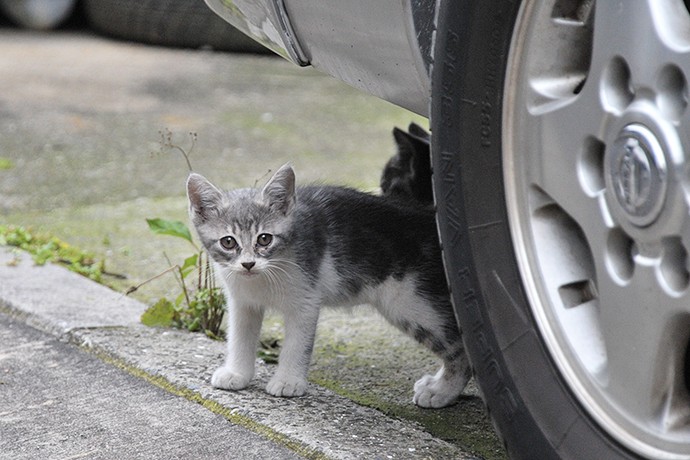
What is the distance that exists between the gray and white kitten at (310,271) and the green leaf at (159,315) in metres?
0.48

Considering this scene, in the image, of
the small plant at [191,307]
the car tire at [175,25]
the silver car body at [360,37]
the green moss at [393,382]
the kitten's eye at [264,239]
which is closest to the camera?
the silver car body at [360,37]

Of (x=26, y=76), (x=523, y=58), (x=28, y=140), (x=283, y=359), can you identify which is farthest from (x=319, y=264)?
(x=26, y=76)

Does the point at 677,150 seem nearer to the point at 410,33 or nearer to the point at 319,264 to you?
the point at 410,33

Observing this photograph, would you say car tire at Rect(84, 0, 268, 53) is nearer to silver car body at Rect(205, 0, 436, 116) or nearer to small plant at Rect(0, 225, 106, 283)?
small plant at Rect(0, 225, 106, 283)

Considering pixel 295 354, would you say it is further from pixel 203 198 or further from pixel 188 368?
pixel 203 198

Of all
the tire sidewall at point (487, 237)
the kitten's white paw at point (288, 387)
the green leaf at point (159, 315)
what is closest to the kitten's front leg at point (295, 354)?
the kitten's white paw at point (288, 387)

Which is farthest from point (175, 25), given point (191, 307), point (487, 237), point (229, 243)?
point (487, 237)

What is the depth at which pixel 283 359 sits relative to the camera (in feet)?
11.2

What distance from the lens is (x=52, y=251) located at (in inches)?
184

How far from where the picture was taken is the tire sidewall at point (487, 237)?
2.47m

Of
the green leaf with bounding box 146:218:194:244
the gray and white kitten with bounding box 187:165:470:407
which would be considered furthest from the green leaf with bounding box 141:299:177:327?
the gray and white kitten with bounding box 187:165:470:407

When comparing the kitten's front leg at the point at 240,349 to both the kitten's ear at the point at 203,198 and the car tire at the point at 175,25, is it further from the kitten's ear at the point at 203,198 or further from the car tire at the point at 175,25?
the car tire at the point at 175,25

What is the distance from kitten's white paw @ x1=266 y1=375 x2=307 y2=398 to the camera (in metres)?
3.37

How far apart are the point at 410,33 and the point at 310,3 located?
1.36ft
